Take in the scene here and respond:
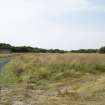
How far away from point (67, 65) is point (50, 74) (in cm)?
336

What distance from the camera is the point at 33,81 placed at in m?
18.6

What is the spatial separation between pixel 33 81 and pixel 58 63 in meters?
6.42

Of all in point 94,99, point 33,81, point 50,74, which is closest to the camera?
point 94,99

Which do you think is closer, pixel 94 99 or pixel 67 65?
pixel 94 99

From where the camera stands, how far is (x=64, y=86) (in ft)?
53.1

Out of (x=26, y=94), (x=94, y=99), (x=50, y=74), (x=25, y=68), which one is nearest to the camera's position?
(x=94, y=99)

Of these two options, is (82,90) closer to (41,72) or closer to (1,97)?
(1,97)

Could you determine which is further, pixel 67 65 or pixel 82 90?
pixel 67 65

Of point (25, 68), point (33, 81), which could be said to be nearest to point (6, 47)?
point (25, 68)

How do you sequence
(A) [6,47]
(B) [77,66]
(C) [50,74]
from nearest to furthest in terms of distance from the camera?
(C) [50,74] → (B) [77,66] → (A) [6,47]

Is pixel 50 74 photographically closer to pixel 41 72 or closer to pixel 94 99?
pixel 41 72

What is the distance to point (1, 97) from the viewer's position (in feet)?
43.5

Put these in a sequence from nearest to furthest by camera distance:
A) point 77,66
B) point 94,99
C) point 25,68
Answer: point 94,99 → point 77,66 → point 25,68

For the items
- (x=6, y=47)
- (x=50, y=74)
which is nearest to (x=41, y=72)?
(x=50, y=74)
